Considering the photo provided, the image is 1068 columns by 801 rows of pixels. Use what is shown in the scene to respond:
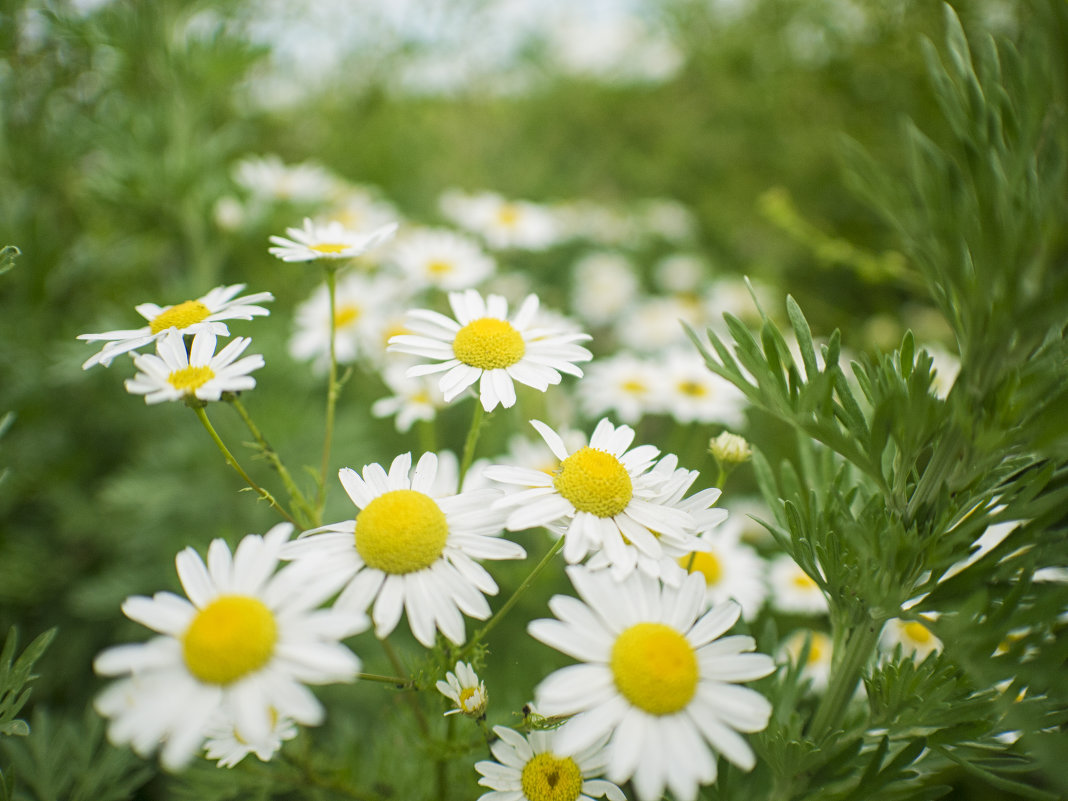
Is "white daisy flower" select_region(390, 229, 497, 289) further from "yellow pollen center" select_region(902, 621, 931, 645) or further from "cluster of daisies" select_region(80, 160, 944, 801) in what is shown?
"yellow pollen center" select_region(902, 621, 931, 645)

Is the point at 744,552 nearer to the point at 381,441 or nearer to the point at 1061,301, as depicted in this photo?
the point at 1061,301

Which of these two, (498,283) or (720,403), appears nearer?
(720,403)

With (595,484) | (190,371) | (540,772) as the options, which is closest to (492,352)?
(595,484)

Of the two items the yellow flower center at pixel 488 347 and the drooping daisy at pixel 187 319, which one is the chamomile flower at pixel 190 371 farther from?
the yellow flower center at pixel 488 347

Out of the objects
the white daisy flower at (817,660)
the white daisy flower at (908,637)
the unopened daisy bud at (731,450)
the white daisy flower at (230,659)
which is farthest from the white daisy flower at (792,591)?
the white daisy flower at (230,659)

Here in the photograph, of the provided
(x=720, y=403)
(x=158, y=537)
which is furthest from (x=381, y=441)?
(x=720, y=403)

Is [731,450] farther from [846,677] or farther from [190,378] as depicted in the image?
[190,378]
